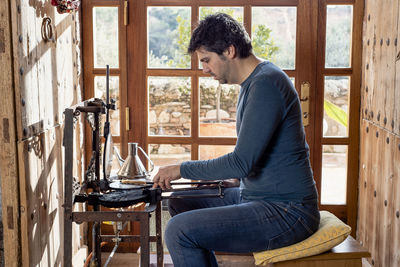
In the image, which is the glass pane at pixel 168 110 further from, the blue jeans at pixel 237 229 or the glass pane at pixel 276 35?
the blue jeans at pixel 237 229

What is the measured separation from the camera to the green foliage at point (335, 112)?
306cm

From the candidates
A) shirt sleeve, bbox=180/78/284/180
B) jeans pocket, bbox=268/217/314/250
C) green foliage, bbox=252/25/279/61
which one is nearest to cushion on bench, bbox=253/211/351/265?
jeans pocket, bbox=268/217/314/250

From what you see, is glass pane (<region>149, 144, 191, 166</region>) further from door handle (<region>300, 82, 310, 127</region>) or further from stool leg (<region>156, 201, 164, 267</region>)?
door handle (<region>300, 82, 310, 127</region>)

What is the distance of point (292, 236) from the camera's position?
6.26ft

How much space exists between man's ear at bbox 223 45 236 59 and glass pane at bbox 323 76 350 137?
3.74 ft

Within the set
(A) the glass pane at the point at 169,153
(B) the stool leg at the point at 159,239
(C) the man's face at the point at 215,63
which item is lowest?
(B) the stool leg at the point at 159,239

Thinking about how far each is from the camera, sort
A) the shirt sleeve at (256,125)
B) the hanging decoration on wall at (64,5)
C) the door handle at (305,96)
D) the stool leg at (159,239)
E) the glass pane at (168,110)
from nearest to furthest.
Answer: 1. the shirt sleeve at (256,125)
2. the hanging decoration on wall at (64,5)
3. the stool leg at (159,239)
4. the door handle at (305,96)
5. the glass pane at (168,110)

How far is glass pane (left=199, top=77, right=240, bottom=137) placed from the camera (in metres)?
3.10

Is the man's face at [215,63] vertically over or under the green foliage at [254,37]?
under

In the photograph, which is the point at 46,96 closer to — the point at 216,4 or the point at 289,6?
the point at 216,4

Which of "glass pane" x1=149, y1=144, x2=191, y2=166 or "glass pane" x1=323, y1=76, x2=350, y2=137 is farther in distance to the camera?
"glass pane" x1=149, y1=144, x2=191, y2=166

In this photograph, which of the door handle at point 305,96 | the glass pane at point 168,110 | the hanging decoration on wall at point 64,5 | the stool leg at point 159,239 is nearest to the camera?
the hanging decoration on wall at point 64,5

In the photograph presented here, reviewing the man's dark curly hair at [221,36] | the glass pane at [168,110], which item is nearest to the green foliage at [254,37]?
the glass pane at [168,110]

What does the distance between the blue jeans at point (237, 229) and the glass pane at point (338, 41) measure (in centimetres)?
133
